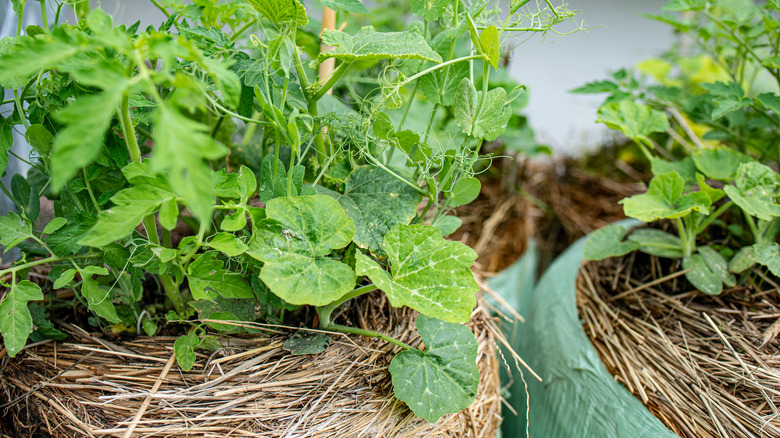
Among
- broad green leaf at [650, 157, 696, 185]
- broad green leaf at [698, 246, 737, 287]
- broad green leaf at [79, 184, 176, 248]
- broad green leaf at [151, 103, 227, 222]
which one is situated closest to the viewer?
broad green leaf at [151, 103, 227, 222]

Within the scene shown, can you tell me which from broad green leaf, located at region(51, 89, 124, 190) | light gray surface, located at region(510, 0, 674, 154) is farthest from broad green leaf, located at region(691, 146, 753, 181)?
light gray surface, located at region(510, 0, 674, 154)

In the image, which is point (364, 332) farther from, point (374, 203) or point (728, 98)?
point (728, 98)

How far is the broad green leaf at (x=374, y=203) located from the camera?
0.53 metres

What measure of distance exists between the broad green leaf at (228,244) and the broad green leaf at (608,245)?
1.90 ft

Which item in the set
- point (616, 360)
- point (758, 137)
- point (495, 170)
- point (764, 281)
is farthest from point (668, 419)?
point (495, 170)

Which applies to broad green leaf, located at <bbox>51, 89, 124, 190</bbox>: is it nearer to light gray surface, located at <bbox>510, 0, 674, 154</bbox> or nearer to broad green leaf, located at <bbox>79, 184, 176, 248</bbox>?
broad green leaf, located at <bbox>79, 184, 176, 248</bbox>

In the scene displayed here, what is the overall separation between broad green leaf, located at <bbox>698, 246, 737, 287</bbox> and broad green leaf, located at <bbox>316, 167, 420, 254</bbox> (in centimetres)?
50

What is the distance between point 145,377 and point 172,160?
14.0 inches

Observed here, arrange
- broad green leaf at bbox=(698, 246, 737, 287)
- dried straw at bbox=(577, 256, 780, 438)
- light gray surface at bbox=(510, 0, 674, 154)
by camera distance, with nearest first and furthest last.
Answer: dried straw at bbox=(577, 256, 780, 438), broad green leaf at bbox=(698, 246, 737, 287), light gray surface at bbox=(510, 0, 674, 154)

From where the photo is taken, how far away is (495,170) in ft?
4.28

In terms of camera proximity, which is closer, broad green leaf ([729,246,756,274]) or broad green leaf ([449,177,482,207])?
broad green leaf ([449,177,482,207])

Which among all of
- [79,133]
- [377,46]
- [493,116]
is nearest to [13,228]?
[79,133]

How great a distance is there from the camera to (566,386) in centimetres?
74

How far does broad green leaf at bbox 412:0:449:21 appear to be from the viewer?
0.53 meters
